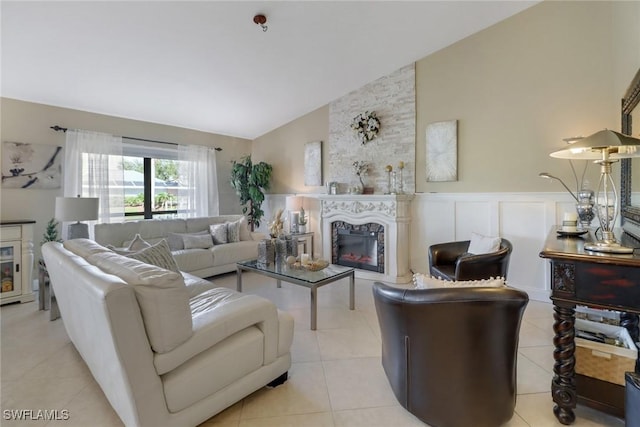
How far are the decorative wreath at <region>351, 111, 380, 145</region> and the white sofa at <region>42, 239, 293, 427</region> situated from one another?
3.50 m

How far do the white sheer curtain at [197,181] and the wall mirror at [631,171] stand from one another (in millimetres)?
5624

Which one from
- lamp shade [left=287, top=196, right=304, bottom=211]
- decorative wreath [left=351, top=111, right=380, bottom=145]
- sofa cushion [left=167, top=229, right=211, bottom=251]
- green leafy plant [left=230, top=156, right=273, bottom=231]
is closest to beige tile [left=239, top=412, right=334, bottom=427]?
sofa cushion [left=167, top=229, right=211, bottom=251]

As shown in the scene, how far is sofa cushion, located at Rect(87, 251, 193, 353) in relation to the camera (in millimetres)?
1386

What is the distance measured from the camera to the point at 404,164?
176 inches

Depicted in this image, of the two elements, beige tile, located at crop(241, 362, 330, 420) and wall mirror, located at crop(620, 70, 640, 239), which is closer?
beige tile, located at crop(241, 362, 330, 420)

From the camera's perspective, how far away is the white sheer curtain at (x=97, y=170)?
422 cm

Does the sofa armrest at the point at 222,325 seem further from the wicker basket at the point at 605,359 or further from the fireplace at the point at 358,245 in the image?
the fireplace at the point at 358,245

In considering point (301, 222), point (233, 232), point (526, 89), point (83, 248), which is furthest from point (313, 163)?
point (83, 248)

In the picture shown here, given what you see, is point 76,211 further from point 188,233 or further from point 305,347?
point 305,347

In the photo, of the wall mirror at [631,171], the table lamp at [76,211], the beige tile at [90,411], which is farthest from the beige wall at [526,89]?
the table lamp at [76,211]

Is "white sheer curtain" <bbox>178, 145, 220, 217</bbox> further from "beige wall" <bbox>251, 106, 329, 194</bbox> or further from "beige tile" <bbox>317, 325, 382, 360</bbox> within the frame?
"beige tile" <bbox>317, 325, 382, 360</bbox>

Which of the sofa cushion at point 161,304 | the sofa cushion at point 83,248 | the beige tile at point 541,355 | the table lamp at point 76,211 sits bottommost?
the beige tile at point 541,355

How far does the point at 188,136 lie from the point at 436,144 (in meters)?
4.26

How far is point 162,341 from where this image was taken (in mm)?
1420
